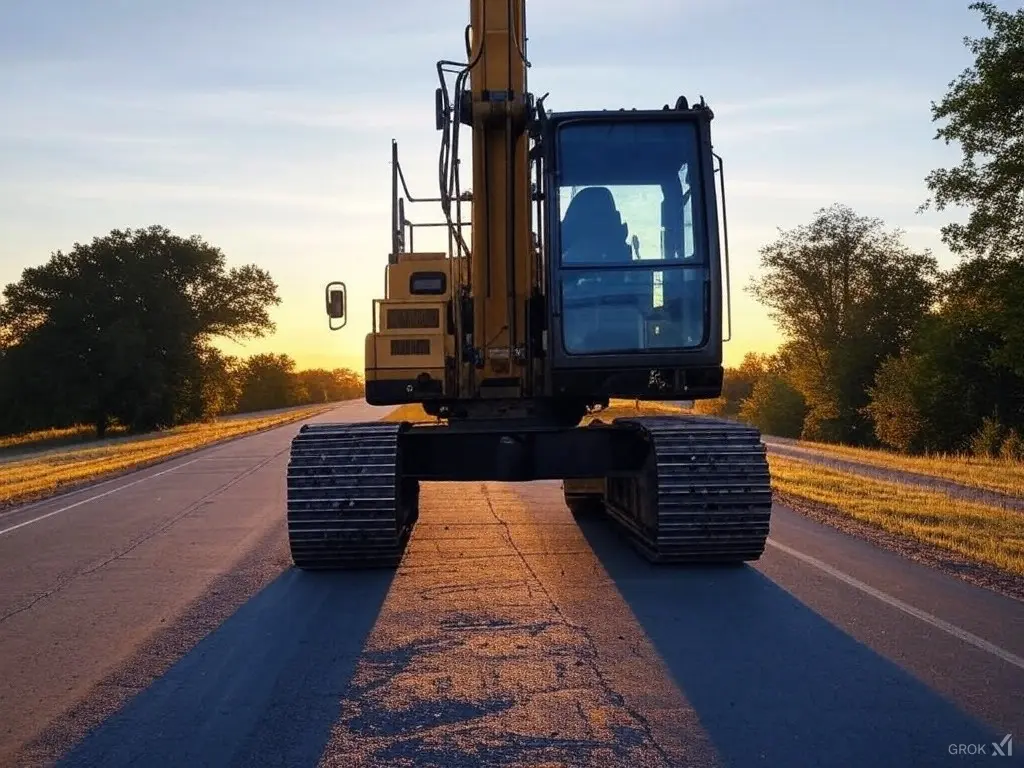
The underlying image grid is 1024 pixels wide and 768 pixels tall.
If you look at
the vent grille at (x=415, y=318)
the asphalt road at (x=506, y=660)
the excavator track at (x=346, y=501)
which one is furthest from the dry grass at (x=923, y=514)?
the vent grille at (x=415, y=318)

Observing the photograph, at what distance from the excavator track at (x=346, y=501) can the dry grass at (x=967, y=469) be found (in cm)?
1187

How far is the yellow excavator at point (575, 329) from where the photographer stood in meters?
9.57

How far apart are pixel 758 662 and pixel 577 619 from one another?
4.95ft

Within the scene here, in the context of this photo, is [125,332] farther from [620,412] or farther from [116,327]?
[620,412]

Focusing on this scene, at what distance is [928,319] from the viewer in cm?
4097

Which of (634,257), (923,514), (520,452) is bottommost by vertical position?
(923,514)

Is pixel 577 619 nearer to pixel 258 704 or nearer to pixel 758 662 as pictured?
pixel 758 662

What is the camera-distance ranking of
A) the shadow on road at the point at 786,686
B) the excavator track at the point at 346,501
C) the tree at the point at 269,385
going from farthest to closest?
the tree at the point at 269,385 < the excavator track at the point at 346,501 < the shadow on road at the point at 786,686

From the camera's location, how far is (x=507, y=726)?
536cm

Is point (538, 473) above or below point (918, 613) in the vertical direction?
above

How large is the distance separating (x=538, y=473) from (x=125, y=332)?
51324 mm

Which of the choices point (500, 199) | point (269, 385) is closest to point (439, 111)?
point (500, 199)

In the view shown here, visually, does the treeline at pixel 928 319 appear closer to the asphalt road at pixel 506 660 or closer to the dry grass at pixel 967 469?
the dry grass at pixel 967 469

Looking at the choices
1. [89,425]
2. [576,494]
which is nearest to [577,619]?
[576,494]
